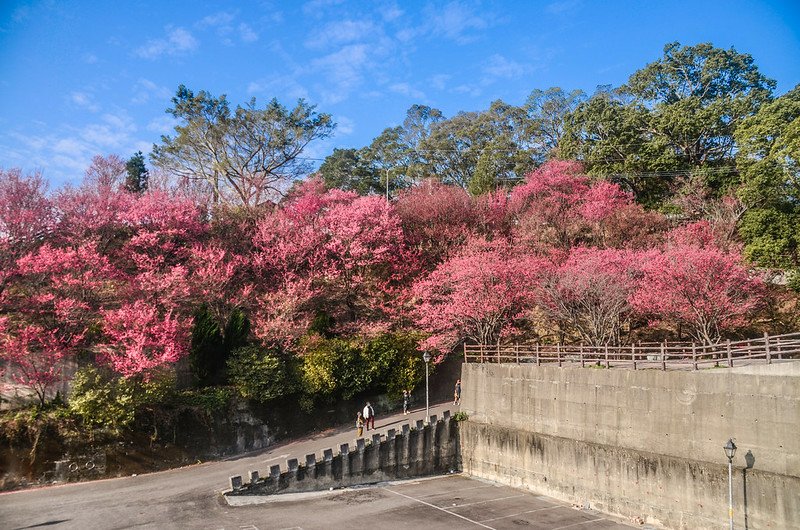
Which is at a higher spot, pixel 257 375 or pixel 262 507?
pixel 257 375

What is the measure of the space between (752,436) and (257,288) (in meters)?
23.1

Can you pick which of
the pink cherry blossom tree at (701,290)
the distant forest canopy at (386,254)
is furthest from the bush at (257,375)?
the pink cherry blossom tree at (701,290)

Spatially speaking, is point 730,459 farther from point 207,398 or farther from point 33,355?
point 33,355

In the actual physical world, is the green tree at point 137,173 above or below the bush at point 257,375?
above

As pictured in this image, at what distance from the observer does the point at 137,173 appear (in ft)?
143

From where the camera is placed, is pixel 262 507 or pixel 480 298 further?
pixel 480 298

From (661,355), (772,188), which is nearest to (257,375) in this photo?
(661,355)

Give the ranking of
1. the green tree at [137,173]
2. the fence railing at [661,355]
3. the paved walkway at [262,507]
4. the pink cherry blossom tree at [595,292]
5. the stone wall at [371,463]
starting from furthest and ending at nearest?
the green tree at [137,173]
the pink cherry blossom tree at [595,292]
the stone wall at [371,463]
the fence railing at [661,355]
the paved walkway at [262,507]

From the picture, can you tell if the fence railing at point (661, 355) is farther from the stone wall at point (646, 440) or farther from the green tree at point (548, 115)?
Result: the green tree at point (548, 115)

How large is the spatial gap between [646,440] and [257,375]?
1659 centimetres

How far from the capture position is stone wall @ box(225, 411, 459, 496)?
→ 2041 centimetres

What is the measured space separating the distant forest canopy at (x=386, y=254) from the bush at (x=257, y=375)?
92mm

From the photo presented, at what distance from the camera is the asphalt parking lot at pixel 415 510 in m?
17.9

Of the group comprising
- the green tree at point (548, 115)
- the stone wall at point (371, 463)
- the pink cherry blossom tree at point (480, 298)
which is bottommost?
the stone wall at point (371, 463)
